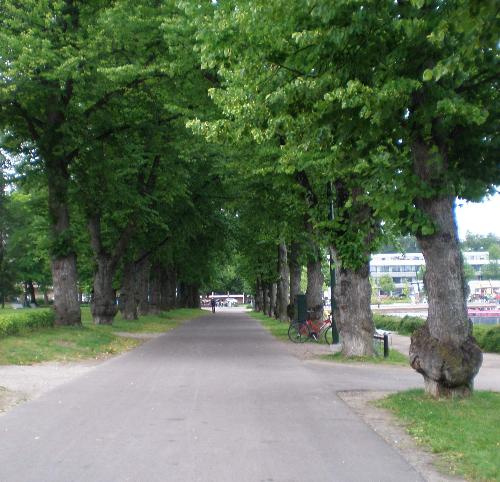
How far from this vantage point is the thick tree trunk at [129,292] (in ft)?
117

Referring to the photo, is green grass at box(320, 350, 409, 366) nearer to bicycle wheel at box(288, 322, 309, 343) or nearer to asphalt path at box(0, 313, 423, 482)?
asphalt path at box(0, 313, 423, 482)

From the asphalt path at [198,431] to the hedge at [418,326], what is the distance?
9.44m

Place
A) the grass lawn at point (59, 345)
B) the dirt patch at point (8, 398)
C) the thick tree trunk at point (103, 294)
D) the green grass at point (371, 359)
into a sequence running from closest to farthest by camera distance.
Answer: the dirt patch at point (8, 398)
the grass lawn at point (59, 345)
the green grass at point (371, 359)
the thick tree trunk at point (103, 294)

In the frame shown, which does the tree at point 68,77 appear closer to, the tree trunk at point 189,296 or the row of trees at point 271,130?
the row of trees at point 271,130

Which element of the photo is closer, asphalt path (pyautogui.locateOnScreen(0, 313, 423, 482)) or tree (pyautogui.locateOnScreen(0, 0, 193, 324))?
asphalt path (pyautogui.locateOnScreen(0, 313, 423, 482))

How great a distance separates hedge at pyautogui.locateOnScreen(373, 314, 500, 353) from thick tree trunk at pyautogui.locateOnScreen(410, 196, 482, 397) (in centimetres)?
1017

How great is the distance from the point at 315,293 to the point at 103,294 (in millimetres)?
9779

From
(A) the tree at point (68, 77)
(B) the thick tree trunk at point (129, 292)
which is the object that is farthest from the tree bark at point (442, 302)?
(B) the thick tree trunk at point (129, 292)

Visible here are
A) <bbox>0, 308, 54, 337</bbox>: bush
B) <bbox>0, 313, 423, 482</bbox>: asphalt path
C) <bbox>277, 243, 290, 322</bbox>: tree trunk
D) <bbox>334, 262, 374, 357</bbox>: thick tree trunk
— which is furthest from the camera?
<bbox>277, 243, 290, 322</bbox>: tree trunk

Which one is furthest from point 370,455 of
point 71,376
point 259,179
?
point 259,179

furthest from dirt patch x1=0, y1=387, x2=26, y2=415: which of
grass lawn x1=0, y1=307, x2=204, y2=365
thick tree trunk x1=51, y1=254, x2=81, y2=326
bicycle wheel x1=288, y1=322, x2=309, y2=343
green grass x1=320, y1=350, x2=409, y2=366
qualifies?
bicycle wheel x1=288, y1=322, x2=309, y2=343

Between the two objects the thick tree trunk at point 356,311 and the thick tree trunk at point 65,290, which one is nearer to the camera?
the thick tree trunk at point 356,311

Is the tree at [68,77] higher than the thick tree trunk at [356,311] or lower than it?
higher

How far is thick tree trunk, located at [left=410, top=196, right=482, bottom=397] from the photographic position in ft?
31.7
